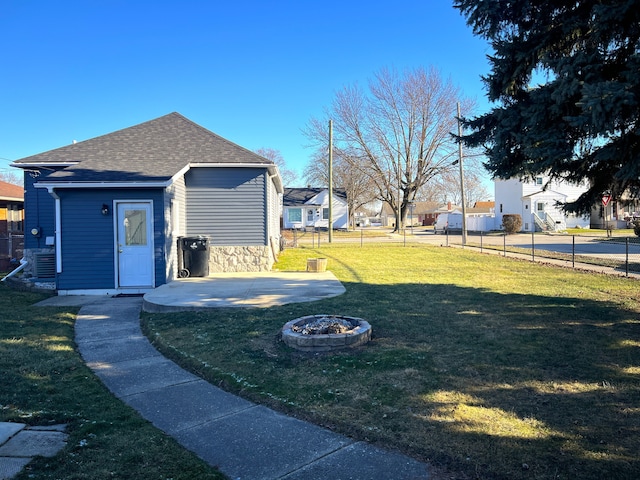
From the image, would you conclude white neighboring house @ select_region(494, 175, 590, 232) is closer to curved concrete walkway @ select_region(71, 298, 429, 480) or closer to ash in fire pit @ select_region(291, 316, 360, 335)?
ash in fire pit @ select_region(291, 316, 360, 335)

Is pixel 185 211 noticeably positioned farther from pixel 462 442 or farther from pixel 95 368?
pixel 462 442

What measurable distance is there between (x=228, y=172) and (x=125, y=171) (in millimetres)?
2941

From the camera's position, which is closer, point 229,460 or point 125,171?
point 229,460

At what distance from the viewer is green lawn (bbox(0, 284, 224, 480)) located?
3066mm

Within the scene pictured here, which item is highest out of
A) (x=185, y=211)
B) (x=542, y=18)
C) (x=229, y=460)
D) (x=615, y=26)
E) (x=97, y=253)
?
(x=542, y=18)

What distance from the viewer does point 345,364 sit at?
5160 millimetres

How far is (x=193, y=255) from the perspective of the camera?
12.1 meters

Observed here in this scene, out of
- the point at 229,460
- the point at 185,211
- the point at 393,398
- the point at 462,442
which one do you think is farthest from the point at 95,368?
the point at 185,211

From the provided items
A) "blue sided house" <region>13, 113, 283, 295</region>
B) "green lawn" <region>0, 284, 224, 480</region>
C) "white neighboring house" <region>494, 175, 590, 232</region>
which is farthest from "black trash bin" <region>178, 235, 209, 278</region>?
"white neighboring house" <region>494, 175, 590, 232</region>

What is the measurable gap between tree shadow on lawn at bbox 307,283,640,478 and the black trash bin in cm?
492

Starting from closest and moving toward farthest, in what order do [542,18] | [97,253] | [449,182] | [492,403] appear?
[492,403], [542,18], [97,253], [449,182]

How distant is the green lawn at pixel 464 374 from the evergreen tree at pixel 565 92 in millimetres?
2147

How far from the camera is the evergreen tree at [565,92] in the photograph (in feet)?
→ 16.0

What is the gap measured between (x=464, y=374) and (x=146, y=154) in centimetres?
1073
